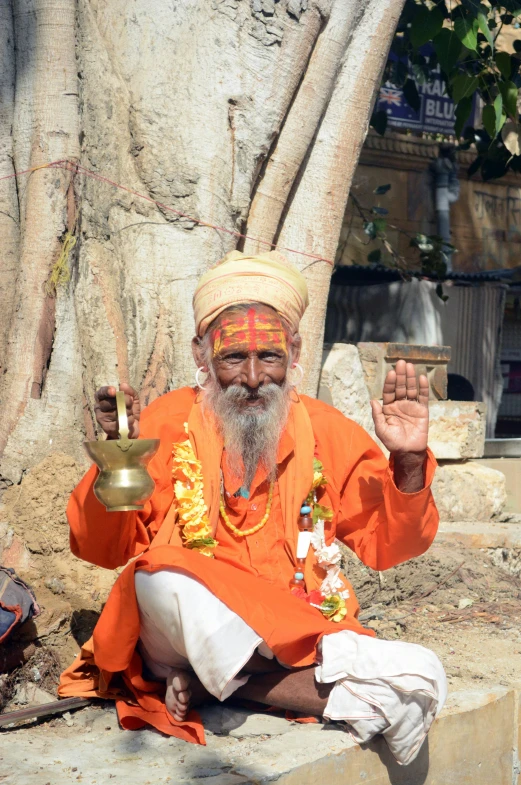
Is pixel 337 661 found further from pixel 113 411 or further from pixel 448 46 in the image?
pixel 448 46

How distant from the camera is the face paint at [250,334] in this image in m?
3.20

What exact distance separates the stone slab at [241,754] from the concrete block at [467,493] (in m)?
2.81

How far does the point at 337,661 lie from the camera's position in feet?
8.99

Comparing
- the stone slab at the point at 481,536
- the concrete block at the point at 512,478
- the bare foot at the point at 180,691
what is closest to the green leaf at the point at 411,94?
the concrete block at the point at 512,478

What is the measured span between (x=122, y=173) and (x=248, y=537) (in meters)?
1.90

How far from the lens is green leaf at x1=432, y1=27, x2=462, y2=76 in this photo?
214 inches

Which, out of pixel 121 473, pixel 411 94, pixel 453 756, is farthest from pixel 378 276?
pixel 121 473

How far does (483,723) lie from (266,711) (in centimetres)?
79

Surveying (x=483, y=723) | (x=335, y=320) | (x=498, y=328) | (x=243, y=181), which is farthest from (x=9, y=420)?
(x=498, y=328)

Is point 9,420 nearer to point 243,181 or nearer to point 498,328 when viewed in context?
point 243,181

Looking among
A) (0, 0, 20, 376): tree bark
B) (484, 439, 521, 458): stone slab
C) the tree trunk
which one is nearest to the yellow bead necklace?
the tree trunk

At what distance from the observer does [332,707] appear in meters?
2.78

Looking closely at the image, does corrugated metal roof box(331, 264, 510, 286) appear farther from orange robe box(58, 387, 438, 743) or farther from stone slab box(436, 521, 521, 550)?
orange robe box(58, 387, 438, 743)

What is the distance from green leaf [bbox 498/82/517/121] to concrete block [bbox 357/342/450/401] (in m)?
1.58
